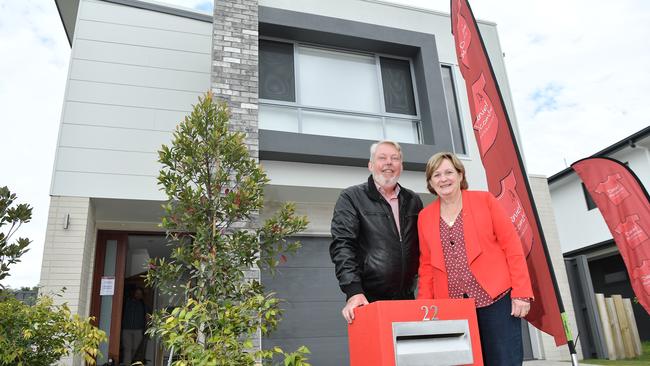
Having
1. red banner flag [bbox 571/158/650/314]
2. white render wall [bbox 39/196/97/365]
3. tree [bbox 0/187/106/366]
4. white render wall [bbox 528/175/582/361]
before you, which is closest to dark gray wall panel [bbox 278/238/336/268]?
white render wall [bbox 39/196/97/365]

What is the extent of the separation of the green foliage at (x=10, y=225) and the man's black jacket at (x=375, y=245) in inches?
125

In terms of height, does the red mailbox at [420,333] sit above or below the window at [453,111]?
below

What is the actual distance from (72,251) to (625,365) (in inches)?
302

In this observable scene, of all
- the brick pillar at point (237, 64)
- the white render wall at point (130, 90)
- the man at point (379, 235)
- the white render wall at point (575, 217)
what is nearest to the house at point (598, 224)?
the white render wall at point (575, 217)

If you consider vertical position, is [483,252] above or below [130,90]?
below

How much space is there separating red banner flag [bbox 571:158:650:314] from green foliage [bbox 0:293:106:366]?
20.5 feet

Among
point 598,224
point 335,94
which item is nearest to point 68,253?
point 335,94

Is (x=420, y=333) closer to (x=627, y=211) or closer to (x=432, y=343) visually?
(x=432, y=343)

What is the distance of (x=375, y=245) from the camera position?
2.38 m

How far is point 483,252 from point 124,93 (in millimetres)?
5970

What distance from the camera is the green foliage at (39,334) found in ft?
11.1

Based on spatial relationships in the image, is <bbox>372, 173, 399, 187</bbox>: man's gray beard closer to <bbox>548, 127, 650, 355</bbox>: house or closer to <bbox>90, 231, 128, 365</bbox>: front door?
<bbox>90, 231, 128, 365</bbox>: front door

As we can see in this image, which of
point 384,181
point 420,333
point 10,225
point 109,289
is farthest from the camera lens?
point 109,289

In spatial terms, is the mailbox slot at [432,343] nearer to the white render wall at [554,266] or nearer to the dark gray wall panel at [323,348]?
the dark gray wall panel at [323,348]
